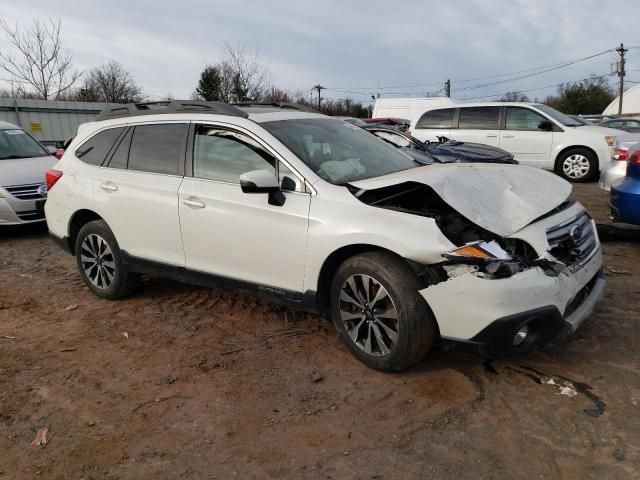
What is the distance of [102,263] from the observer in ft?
16.3

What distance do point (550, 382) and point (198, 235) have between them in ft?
8.74

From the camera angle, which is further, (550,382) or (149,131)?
(149,131)

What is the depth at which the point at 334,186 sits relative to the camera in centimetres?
354

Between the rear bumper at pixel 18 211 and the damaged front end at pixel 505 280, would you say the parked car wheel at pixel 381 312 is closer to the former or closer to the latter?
the damaged front end at pixel 505 280

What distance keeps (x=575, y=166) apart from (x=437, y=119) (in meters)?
3.21

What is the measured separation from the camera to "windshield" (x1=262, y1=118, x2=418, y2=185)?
3803 millimetres

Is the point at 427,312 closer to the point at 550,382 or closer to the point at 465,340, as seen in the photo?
the point at 465,340

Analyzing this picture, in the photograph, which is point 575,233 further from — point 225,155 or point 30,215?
point 30,215

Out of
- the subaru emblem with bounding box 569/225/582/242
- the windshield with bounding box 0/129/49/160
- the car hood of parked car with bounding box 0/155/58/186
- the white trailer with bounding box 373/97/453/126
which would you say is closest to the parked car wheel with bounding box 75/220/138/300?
the car hood of parked car with bounding box 0/155/58/186

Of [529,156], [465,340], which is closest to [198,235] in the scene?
[465,340]

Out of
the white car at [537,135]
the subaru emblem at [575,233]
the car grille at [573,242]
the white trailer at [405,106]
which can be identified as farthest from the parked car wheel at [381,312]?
the white trailer at [405,106]

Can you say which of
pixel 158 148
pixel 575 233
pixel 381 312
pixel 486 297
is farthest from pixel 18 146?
pixel 575 233

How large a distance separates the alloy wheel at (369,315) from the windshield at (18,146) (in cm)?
734

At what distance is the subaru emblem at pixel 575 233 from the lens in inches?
135
